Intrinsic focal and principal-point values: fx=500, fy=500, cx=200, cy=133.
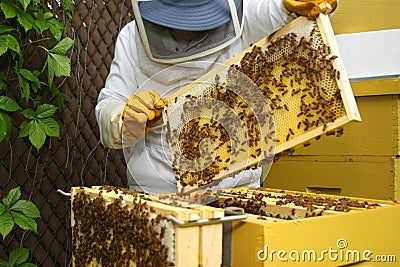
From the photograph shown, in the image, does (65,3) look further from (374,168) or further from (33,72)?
(374,168)

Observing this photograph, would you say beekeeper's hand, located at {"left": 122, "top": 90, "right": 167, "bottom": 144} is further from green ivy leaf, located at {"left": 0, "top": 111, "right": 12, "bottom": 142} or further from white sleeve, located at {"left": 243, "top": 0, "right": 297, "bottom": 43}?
green ivy leaf, located at {"left": 0, "top": 111, "right": 12, "bottom": 142}

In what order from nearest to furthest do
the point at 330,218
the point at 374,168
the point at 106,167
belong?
1. the point at 330,218
2. the point at 374,168
3. the point at 106,167

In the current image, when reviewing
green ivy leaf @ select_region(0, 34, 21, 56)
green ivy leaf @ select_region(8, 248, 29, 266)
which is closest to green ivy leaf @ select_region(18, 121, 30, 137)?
green ivy leaf @ select_region(0, 34, 21, 56)

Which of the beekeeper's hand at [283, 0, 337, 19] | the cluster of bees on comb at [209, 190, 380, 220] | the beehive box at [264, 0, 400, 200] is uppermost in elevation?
the beekeeper's hand at [283, 0, 337, 19]

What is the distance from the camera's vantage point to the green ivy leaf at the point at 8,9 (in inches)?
86.8

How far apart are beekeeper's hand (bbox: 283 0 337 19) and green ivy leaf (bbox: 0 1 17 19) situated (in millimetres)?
1340

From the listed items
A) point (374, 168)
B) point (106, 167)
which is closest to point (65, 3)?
point (106, 167)

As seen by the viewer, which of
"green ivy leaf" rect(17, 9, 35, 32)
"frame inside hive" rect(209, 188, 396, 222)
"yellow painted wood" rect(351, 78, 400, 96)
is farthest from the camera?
"green ivy leaf" rect(17, 9, 35, 32)

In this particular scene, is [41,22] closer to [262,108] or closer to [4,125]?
[4,125]

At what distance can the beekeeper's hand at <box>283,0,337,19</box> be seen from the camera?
4.48 ft

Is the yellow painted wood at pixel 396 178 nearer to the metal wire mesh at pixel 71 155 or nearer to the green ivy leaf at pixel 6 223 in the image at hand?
the green ivy leaf at pixel 6 223

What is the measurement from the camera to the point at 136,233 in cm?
118

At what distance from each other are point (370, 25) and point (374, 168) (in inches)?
24.2

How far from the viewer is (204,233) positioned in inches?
41.6
